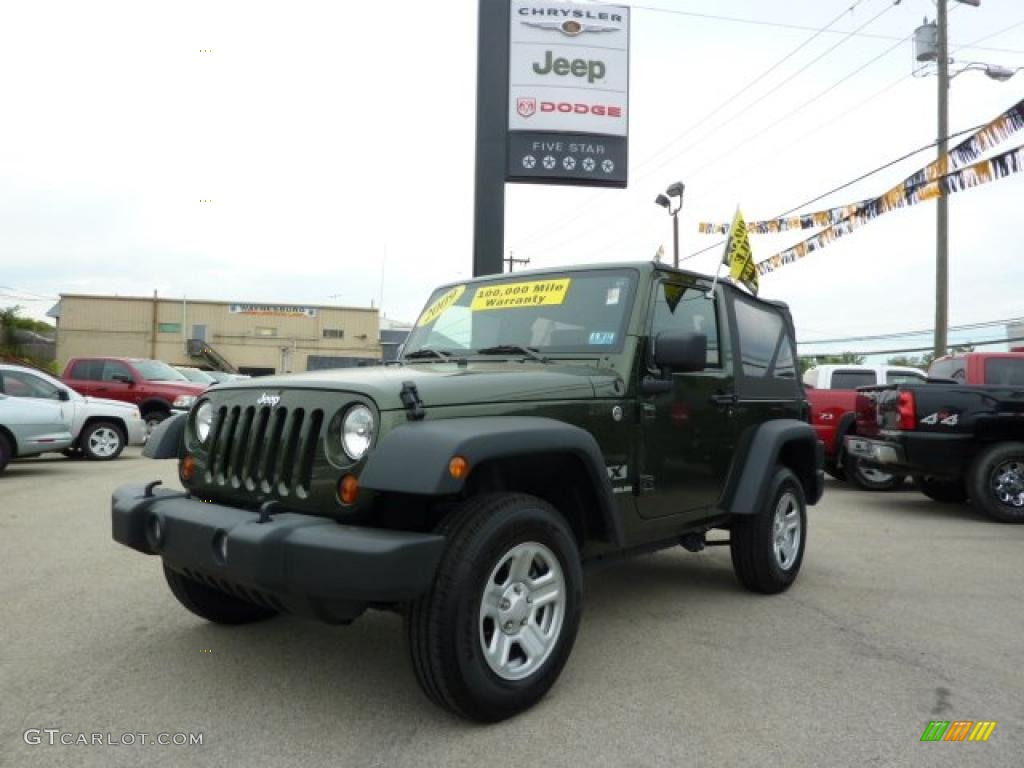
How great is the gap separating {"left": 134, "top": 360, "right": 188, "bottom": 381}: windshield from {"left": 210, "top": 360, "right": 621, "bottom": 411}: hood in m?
13.6

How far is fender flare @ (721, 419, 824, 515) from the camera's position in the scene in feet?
15.0

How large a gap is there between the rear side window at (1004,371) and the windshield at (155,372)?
562 inches

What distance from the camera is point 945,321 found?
15781 millimetres

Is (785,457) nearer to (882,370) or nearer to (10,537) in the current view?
(10,537)

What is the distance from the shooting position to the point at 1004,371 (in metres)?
8.62

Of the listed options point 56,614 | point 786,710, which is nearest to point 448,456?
point 786,710

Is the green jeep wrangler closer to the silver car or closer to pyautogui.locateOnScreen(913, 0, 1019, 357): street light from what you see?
the silver car

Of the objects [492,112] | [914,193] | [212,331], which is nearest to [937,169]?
[914,193]

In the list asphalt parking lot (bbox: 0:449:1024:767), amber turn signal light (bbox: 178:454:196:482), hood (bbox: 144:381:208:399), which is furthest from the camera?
hood (bbox: 144:381:208:399)

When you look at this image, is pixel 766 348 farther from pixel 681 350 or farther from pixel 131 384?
pixel 131 384

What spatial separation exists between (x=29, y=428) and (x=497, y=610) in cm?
986

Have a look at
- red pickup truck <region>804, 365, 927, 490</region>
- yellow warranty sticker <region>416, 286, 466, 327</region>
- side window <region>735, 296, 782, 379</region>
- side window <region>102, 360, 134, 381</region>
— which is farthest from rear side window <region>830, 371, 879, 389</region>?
side window <region>102, 360, 134, 381</region>

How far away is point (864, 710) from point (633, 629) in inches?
50.8

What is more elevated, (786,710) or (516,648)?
(516,648)
